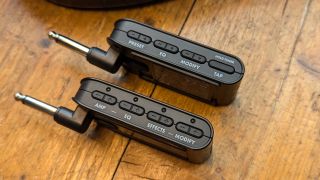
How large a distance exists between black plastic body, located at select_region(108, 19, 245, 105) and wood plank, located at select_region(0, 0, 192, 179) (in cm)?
6

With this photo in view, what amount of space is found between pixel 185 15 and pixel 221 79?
0.19m

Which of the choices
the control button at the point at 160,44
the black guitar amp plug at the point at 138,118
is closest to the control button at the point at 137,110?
the black guitar amp plug at the point at 138,118

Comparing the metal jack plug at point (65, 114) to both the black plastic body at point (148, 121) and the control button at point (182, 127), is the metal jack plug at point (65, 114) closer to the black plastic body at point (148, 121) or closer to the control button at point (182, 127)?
the black plastic body at point (148, 121)

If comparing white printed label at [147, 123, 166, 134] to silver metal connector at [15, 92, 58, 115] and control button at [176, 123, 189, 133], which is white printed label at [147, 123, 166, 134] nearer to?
control button at [176, 123, 189, 133]

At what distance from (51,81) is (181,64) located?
24cm

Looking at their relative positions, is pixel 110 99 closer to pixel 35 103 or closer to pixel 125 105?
pixel 125 105

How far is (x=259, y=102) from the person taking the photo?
75 centimetres

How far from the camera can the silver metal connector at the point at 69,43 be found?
0.75m

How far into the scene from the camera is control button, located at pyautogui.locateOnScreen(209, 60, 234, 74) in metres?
0.68

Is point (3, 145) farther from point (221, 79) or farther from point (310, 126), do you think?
point (310, 126)

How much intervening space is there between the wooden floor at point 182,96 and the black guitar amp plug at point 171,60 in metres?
0.04

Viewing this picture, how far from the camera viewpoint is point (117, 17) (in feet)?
2.72

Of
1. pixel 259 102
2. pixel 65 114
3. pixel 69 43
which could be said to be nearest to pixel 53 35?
pixel 69 43

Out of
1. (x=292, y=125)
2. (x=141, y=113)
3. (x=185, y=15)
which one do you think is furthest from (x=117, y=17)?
(x=292, y=125)
